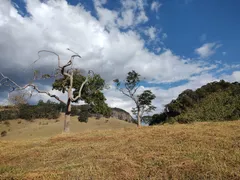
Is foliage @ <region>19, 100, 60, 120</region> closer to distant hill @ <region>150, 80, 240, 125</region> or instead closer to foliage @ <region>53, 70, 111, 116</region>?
distant hill @ <region>150, 80, 240, 125</region>

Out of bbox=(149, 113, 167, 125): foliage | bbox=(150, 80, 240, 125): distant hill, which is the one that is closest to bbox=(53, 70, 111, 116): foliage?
bbox=(150, 80, 240, 125): distant hill

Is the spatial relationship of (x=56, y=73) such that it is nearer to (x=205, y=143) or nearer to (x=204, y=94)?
(x=205, y=143)

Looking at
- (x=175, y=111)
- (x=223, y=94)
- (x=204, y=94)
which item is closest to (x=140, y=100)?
(x=175, y=111)

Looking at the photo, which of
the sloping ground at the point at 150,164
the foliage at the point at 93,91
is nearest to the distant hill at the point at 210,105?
the foliage at the point at 93,91

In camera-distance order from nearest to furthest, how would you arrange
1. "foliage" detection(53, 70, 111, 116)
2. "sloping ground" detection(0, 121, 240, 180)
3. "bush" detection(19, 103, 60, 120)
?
"sloping ground" detection(0, 121, 240, 180) → "foliage" detection(53, 70, 111, 116) → "bush" detection(19, 103, 60, 120)

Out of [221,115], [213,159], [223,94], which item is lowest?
[213,159]

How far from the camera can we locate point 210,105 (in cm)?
2552

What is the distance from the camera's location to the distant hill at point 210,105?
22.2 m

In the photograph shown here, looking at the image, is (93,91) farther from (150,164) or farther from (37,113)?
(37,113)

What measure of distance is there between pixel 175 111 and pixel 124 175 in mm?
30584

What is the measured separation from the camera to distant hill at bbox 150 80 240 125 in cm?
2225

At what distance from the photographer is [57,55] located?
63.8 feet

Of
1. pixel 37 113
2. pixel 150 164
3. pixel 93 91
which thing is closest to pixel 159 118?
pixel 93 91

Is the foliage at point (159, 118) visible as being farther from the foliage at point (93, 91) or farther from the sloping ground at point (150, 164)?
the sloping ground at point (150, 164)
